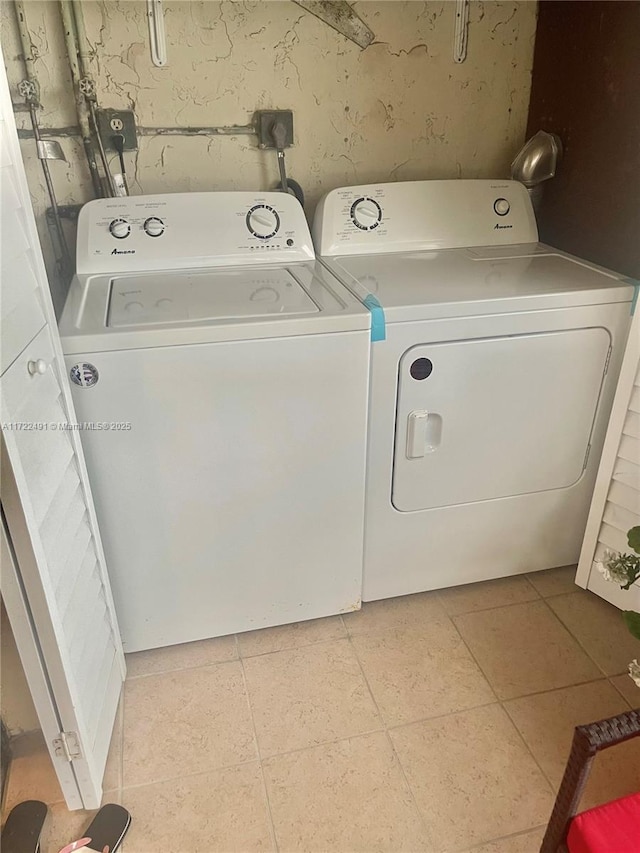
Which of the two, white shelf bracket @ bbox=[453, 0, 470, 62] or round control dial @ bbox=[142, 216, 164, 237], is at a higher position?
white shelf bracket @ bbox=[453, 0, 470, 62]

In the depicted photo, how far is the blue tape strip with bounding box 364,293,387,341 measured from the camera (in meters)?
1.44

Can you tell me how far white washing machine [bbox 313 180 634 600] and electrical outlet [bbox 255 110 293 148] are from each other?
0.83ft

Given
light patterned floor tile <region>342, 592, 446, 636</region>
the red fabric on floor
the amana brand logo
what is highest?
the amana brand logo

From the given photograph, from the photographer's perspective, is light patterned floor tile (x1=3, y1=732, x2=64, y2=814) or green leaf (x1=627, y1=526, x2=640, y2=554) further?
light patterned floor tile (x1=3, y1=732, x2=64, y2=814)

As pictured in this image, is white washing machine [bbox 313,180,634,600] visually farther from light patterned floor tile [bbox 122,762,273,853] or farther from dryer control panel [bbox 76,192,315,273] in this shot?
light patterned floor tile [bbox 122,762,273,853]

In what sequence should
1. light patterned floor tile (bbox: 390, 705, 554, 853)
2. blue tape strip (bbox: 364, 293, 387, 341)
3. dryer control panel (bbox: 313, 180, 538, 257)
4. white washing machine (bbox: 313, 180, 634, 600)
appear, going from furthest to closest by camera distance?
dryer control panel (bbox: 313, 180, 538, 257), white washing machine (bbox: 313, 180, 634, 600), blue tape strip (bbox: 364, 293, 387, 341), light patterned floor tile (bbox: 390, 705, 554, 853)

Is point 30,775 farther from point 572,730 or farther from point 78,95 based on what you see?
point 78,95

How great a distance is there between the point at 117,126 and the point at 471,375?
1.17 metres

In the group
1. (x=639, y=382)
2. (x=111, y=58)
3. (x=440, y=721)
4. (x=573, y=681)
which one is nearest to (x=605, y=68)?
(x=639, y=382)

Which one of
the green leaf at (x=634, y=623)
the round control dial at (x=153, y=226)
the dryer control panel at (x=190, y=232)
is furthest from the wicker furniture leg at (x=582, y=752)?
the round control dial at (x=153, y=226)

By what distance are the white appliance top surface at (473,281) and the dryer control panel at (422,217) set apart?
44 millimetres

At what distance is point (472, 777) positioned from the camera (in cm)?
142

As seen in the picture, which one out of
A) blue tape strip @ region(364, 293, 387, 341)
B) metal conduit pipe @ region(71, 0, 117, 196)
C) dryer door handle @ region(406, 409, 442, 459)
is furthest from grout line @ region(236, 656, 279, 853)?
metal conduit pipe @ region(71, 0, 117, 196)

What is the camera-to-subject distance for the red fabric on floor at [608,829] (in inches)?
36.6
